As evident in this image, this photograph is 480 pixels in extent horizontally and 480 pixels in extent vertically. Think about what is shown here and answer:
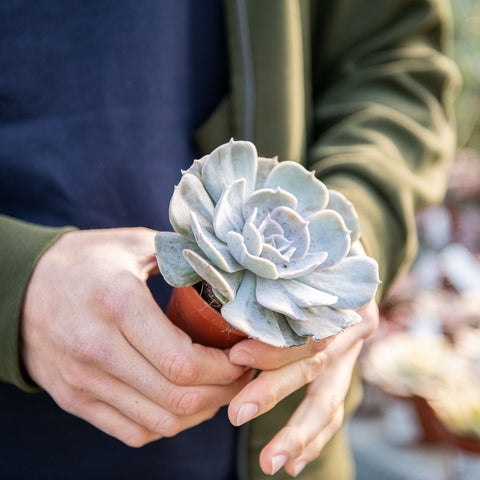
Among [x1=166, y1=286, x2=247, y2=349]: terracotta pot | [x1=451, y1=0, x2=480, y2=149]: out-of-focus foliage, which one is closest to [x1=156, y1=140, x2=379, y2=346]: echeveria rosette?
[x1=166, y1=286, x2=247, y2=349]: terracotta pot

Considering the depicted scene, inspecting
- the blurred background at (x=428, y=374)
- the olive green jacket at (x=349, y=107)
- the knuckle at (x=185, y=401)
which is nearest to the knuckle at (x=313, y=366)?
the knuckle at (x=185, y=401)

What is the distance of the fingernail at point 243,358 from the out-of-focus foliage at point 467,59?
11.9 ft

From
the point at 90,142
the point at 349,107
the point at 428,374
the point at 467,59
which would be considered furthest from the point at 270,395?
the point at 467,59

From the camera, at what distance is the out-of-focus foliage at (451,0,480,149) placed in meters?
3.41

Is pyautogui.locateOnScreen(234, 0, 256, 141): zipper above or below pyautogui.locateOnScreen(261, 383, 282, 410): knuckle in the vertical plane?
above

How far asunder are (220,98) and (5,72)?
0.99ft

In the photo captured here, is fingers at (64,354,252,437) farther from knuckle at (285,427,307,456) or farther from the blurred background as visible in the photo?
the blurred background

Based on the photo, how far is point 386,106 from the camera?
2.57ft

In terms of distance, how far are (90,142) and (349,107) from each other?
0.41 m

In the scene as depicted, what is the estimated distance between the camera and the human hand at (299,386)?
0.41m

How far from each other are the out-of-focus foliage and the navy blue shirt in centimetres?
334

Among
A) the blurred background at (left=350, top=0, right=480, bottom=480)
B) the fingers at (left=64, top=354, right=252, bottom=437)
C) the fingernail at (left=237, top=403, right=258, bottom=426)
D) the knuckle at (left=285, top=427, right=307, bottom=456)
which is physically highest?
the fingernail at (left=237, top=403, right=258, bottom=426)

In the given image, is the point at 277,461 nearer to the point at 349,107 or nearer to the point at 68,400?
the point at 68,400

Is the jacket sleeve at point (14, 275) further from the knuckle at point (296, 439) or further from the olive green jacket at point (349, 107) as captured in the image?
the knuckle at point (296, 439)
